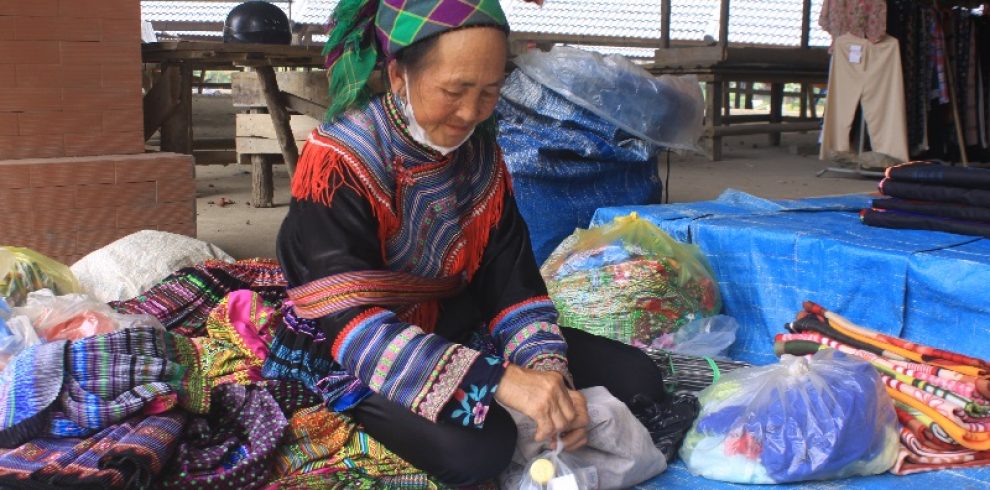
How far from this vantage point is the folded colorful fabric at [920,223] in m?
3.02

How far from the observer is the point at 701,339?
3.25m

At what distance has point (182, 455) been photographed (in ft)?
6.55

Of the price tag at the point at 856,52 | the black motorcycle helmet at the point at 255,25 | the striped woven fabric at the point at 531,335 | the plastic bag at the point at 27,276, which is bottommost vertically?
the plastic bag at the point at 27,276

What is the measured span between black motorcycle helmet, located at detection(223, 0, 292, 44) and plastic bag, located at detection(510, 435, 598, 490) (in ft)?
17.9

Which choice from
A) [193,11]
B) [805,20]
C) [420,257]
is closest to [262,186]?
[420,257]

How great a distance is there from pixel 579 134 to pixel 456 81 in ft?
7.68

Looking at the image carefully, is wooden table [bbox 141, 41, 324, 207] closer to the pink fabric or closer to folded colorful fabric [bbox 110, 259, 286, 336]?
folded colorful fabric [bbox 110, 259, 286, 336]

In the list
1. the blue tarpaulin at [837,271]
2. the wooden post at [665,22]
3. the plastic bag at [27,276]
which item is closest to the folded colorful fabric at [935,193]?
the blue tarpaulin at [837,271]

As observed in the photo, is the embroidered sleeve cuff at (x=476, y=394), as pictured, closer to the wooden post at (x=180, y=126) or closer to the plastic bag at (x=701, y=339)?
the plastic bag at (x=701, y=339)

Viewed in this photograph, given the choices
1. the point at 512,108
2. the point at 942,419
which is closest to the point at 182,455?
the point at 942,419

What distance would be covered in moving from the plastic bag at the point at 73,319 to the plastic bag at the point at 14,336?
0.05 m

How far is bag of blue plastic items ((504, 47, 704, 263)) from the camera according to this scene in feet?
13.9

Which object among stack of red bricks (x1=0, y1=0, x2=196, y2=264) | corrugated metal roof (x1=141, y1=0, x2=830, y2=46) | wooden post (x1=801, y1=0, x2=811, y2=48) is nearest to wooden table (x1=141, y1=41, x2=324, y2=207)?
stack of red bricks (x1=0, y1=0, x2=196, y2=264)

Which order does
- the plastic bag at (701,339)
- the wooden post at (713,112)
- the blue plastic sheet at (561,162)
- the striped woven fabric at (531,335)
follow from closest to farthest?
1. the striped woven fabric at (531,335)
2. the plastic bag at (701,339)
3. the blue plastic sheet at (561,162)
4. the wooden post at (713,112)
